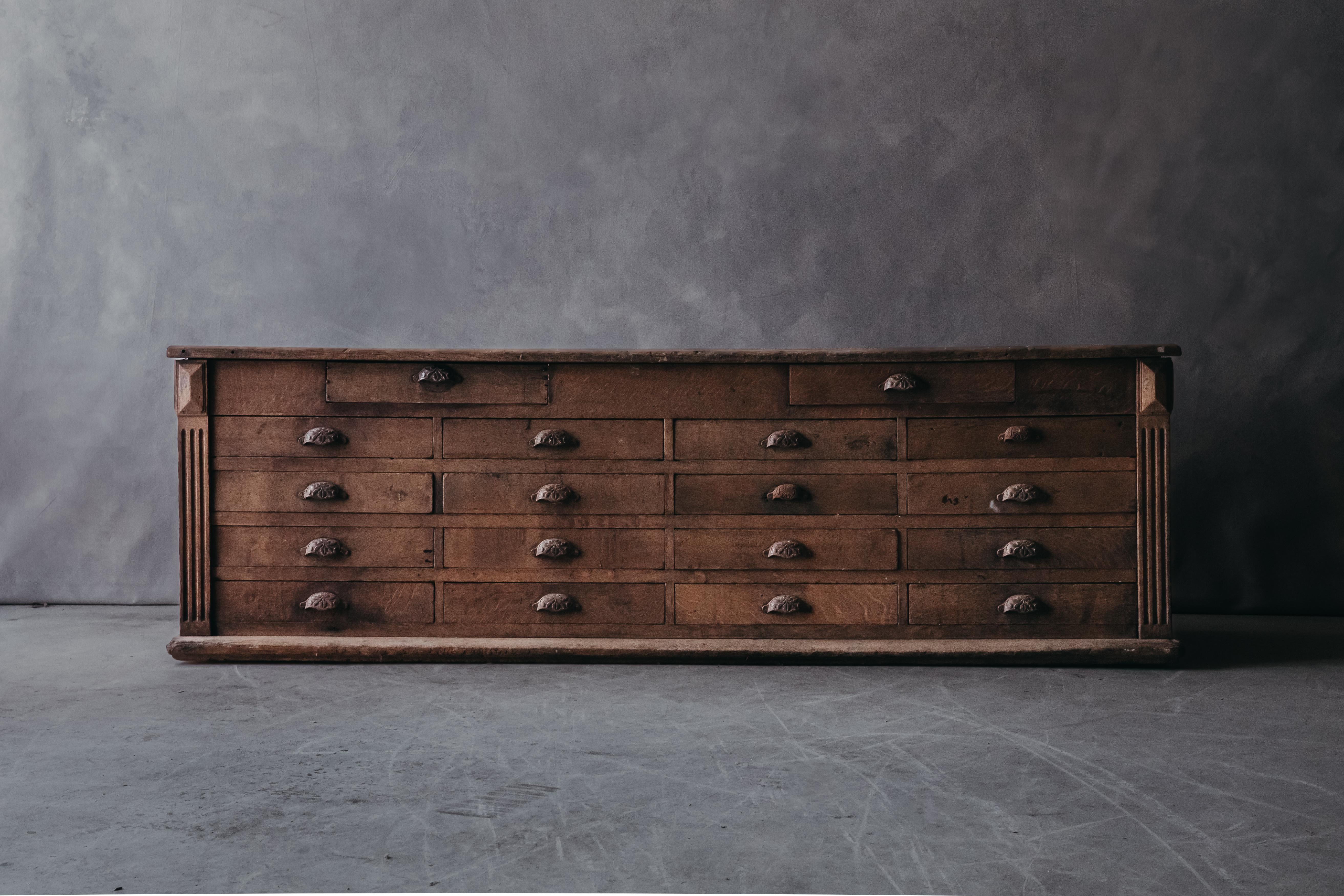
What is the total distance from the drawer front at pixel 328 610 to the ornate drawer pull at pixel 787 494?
1093 mm

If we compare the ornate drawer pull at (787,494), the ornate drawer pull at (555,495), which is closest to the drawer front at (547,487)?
the ornate drawer pull at (555,495)

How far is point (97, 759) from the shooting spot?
1.90 m

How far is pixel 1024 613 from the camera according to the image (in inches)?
105

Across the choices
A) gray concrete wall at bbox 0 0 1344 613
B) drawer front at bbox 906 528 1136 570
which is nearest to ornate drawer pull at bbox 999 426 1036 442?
drawer front at bbox 906 528 1136 570

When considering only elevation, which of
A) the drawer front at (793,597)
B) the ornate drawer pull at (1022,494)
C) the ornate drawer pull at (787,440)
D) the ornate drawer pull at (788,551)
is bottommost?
the drawer front at (793,597)

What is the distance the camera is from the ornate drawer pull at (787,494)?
2.71 m

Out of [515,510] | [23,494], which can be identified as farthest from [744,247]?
[23,494]

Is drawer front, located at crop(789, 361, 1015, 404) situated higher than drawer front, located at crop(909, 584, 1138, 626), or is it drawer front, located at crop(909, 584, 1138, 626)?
drawer front, located at crop(789, 361, 1015, 404)

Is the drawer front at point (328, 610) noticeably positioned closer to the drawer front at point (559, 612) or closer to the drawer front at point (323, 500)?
the drawer front at point (559, 612)

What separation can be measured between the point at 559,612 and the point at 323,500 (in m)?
0.82

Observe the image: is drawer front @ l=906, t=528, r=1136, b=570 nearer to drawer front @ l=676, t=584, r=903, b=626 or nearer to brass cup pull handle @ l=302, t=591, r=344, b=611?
drawer front @ l=676, t=584, r=903, b=626

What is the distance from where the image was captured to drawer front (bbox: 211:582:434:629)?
9.02ft

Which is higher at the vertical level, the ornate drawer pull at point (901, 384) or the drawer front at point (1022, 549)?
the ornate drawer pull at point (901, 384)

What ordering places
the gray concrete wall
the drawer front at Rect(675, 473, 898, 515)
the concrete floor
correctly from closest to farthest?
the concrete floor → the drawer front at Rect(675, 473, 898, 515) → the gray concrete wall
